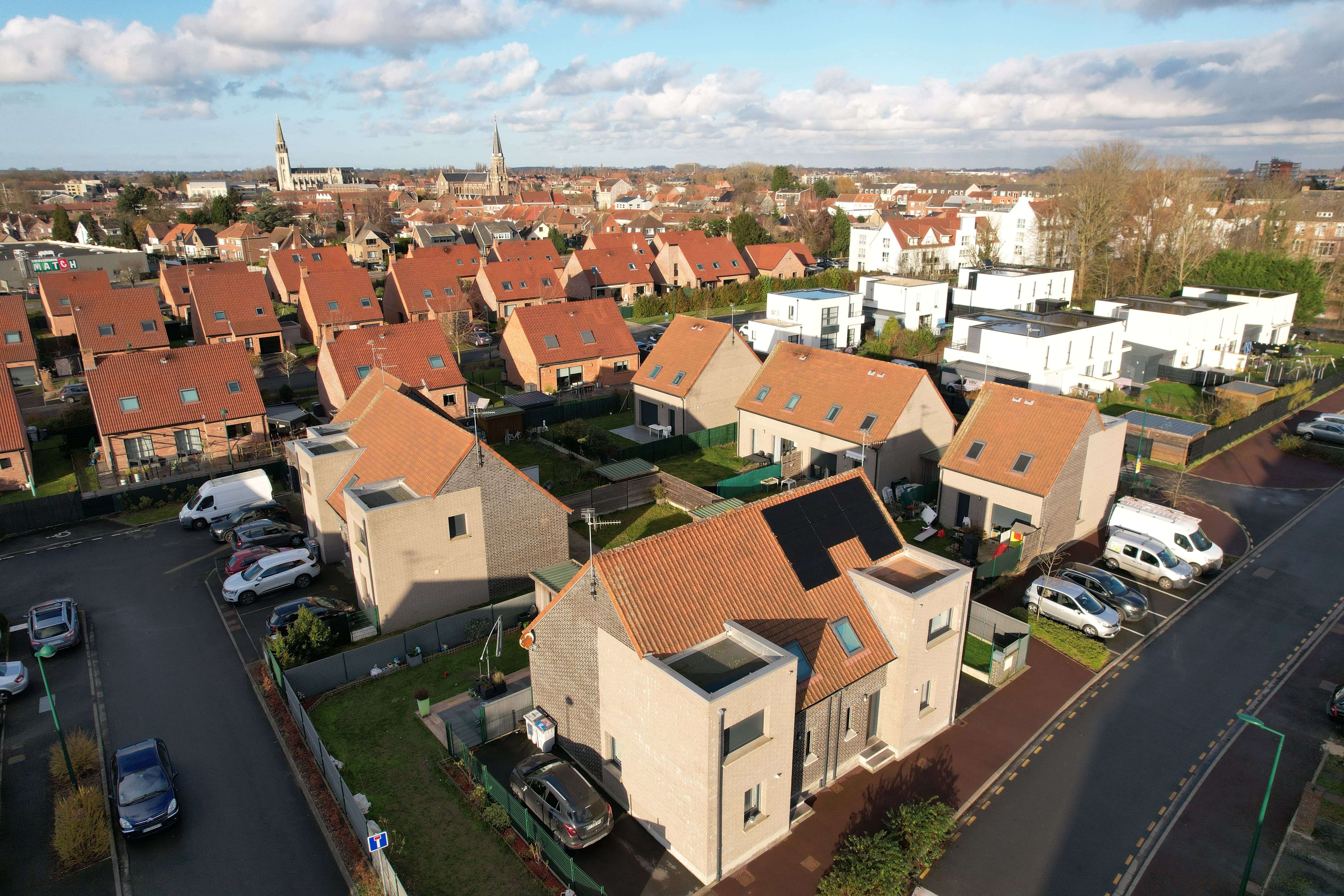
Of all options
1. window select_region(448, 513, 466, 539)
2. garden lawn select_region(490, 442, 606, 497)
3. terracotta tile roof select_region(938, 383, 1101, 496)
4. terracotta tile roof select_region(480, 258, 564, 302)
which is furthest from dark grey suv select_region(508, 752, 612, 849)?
terracotta tile roof select_region(480, 258, 564, 302)

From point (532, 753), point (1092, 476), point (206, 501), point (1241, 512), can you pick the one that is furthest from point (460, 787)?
point (1241, 512)

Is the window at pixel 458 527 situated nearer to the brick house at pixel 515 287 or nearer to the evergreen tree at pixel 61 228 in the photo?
the brick house at pixel 515 287

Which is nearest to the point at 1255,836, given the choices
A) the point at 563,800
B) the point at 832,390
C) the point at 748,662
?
the point at 748,662

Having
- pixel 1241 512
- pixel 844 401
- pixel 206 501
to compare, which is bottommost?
pixel 1241 512

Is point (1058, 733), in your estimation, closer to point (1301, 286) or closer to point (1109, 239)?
point (1301, 286)

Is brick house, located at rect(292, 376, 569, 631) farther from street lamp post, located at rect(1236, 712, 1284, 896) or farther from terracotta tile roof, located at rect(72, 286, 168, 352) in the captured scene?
terracotta tile roof, located at rect(72, 286, 168, 352)

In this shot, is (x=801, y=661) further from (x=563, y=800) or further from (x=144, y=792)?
(x=144, y=792)

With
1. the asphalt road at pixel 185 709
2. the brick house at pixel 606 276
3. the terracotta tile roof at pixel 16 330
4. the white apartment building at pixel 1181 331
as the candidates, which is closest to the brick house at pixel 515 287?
the brick house at pixel 606 276
